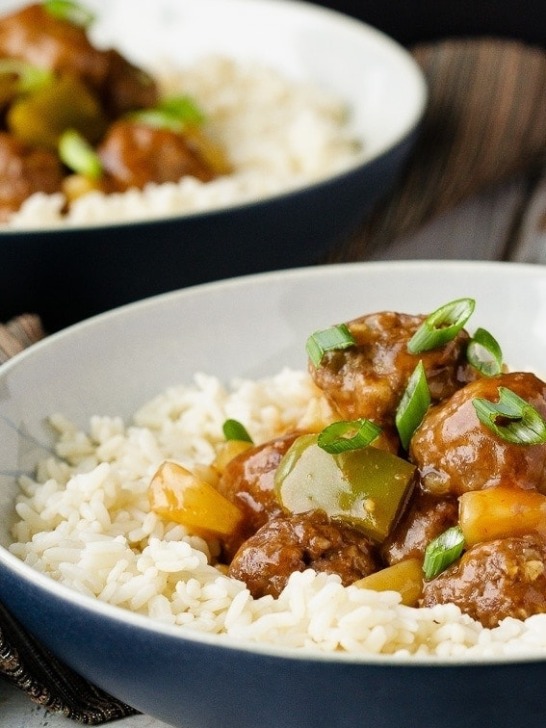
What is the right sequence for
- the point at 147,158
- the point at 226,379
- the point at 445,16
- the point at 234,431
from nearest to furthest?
the point at 234,431, the point at 226,379, the point at 147,158, the point at 445,16

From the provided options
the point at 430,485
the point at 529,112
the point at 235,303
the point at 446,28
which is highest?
the point at 430,485

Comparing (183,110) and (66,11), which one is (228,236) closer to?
(183,110)

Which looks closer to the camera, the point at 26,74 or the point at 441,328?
the point at 441,328

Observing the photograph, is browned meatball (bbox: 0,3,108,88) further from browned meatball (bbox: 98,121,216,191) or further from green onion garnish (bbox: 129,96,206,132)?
browned meatball (bbox: 98,121,216,191)

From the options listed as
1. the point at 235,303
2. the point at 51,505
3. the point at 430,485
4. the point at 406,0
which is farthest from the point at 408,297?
the point at 406,0

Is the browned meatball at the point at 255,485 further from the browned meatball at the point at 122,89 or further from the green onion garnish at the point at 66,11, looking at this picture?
the green onion garnish at the point at 66,11

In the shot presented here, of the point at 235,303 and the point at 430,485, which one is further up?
the point at 430,485

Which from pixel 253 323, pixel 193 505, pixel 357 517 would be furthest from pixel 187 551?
pixel 253 323

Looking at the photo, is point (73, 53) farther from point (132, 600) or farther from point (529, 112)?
point (132, 600)

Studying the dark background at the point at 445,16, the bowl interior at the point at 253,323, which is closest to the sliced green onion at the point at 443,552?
the bowl interior at the point at 253,323
